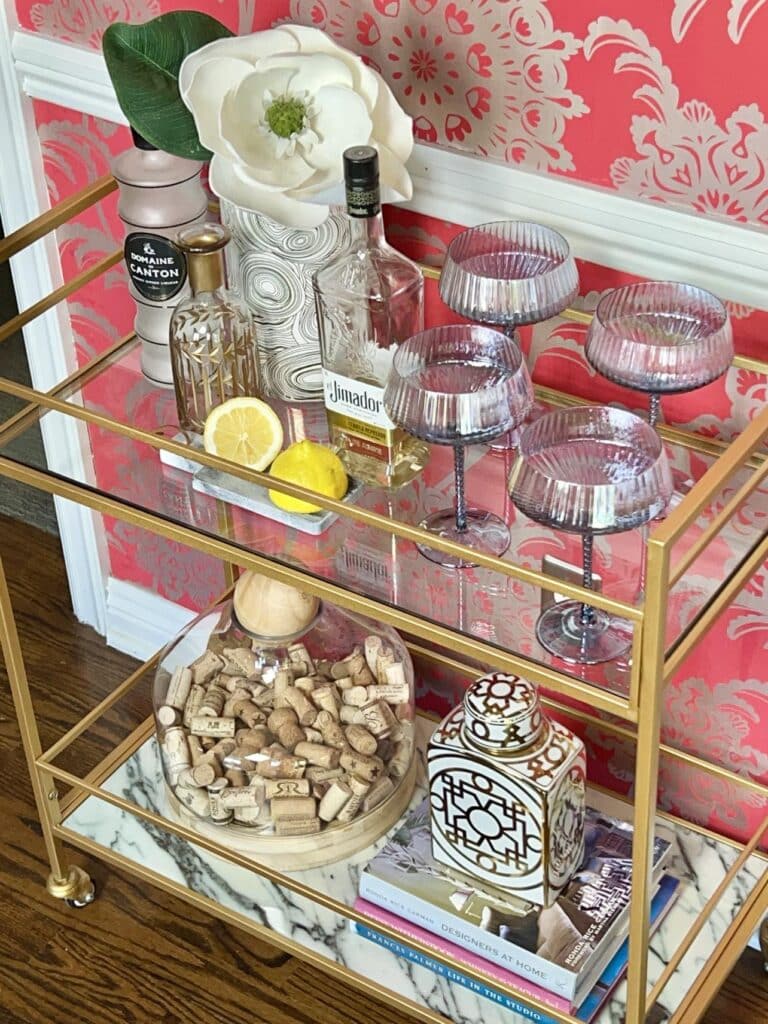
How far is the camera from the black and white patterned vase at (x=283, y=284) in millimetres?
1594

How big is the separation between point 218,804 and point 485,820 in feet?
1.12

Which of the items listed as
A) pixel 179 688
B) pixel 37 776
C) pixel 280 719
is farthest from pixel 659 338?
pixel 37 776

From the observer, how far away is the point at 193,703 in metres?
1.89

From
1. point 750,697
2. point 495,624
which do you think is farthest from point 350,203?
point 750,697

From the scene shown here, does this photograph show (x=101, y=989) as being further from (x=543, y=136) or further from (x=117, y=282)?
(x=543, y=136)

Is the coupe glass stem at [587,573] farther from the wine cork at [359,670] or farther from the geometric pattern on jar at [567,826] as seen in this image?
the wine cork at [359,670]

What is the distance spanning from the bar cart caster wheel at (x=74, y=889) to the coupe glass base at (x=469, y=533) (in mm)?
827

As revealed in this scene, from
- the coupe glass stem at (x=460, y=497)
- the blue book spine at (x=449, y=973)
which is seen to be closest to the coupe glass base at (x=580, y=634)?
the coupe glass stem at (x=460, y=497)

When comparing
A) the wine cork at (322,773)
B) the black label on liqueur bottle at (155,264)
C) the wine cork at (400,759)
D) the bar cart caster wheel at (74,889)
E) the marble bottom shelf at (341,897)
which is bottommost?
the bar cart caster wheel at (74,889)

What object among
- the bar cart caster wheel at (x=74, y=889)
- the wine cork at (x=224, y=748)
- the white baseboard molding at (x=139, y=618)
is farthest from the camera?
the white baseboard molding at (x=139, y=618)

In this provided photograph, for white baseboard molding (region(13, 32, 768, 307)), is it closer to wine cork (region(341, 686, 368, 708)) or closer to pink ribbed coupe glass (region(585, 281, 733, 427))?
pink ribbed coupe glass (region(585, 281, 733, 427))

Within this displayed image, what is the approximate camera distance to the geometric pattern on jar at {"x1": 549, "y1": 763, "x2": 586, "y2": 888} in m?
1.66

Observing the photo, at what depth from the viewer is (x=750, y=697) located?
177cm

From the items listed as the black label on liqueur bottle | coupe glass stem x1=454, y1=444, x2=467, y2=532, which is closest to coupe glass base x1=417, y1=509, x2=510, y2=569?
coupe glass stem x1=454, y1=444, x2=467, y2=532
